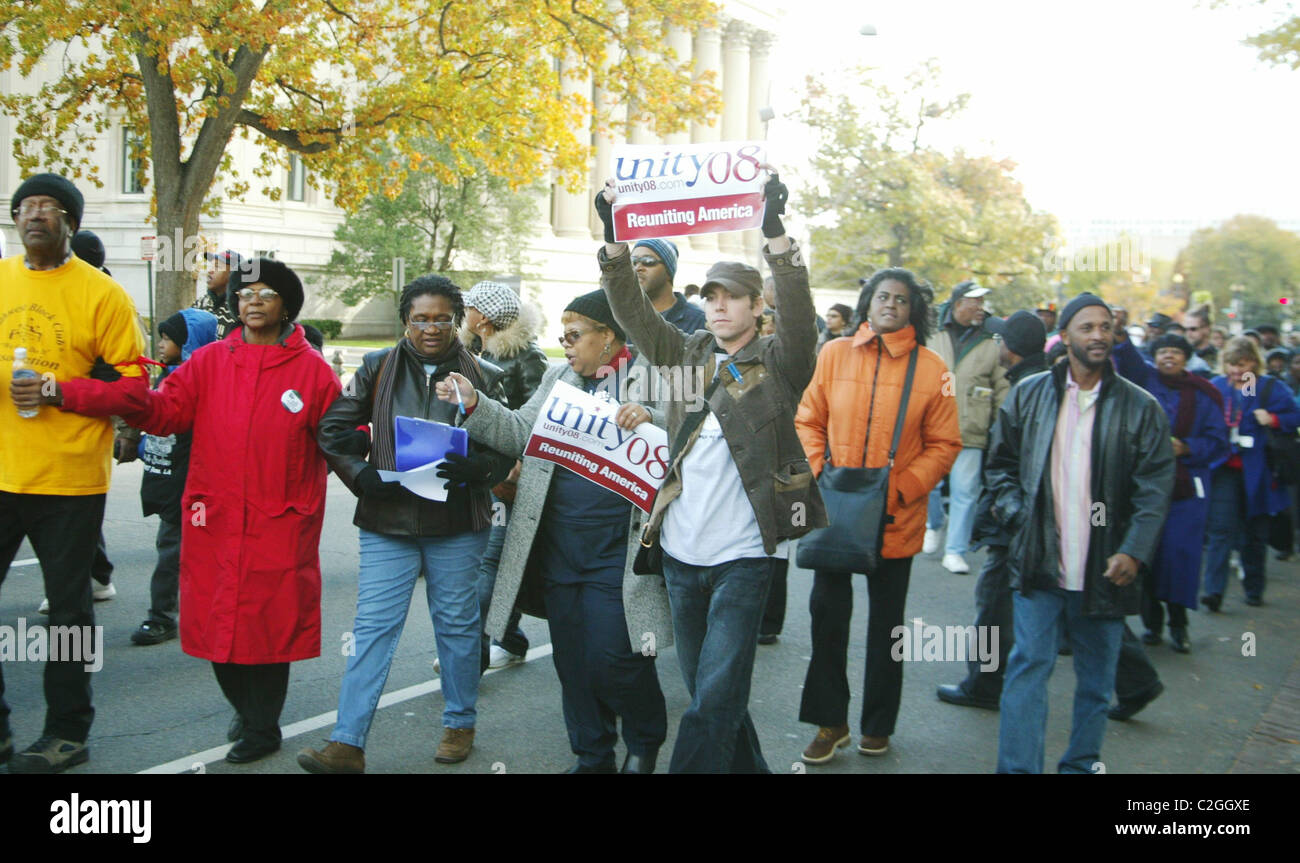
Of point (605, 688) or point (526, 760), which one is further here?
point (526, 760)

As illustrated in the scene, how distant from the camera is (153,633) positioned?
21.7 feet

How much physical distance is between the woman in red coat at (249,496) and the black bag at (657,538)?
1.42 meters

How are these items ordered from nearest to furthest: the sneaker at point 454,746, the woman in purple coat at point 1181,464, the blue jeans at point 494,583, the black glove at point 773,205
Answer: the black glove at point 773,205, the sneaker at point 454,746, the blue jeans at point 494,583, the woman in purple coat at point 1181,464

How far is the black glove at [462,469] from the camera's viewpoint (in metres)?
4.68

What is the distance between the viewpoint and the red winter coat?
470 cm

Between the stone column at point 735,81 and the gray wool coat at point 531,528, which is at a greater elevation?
the stone column at point 735,81

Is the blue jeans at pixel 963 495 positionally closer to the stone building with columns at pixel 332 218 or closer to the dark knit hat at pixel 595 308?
the dark knit hat at pixel 595 308

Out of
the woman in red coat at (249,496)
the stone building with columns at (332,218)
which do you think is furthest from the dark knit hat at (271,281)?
the stone building with columns at (332,218)

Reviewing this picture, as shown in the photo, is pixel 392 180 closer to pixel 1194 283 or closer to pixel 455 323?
pixel 455 323

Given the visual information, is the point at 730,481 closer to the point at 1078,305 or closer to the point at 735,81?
the point at 1078,305

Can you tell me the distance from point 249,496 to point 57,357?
37.6 inches
